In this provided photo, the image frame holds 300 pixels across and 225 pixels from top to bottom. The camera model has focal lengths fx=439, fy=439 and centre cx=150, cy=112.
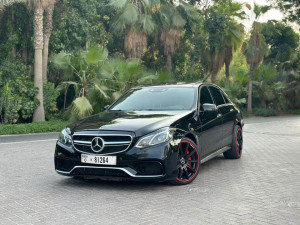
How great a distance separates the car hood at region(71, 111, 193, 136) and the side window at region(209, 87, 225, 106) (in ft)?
5.50

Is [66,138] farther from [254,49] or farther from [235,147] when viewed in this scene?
[254,49]

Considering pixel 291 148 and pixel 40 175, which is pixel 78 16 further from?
pixel 40 175

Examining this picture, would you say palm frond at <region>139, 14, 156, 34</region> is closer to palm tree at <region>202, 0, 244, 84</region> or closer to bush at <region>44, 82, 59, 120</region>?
palm tree at <region>202, 0, 244, 84</region>

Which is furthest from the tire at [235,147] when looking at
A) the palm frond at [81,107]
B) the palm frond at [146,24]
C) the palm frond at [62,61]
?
the palm frond at [146,24]

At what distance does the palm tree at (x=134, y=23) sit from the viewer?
25.2m

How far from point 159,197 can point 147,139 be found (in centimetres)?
82

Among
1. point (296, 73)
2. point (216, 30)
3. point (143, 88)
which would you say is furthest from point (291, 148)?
point (296, 73)

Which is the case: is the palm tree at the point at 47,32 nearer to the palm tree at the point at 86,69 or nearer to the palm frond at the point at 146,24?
the palm tree at the point at 86,69

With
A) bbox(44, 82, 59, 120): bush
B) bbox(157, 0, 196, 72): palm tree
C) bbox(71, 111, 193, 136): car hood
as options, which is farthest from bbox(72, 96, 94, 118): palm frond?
bbox(157, 0, 196, 72): palm tree

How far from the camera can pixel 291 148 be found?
452 inches

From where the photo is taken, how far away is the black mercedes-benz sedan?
6.11 metres

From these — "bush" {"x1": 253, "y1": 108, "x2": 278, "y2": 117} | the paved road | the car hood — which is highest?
the car hood

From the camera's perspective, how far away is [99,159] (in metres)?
6.16

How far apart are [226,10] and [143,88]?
25.7m
